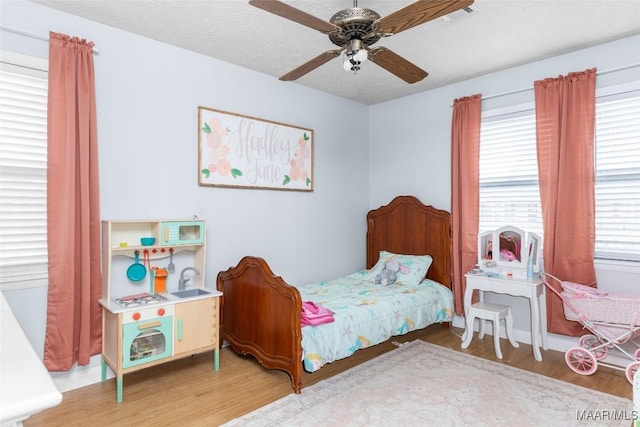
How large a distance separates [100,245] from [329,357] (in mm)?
1927

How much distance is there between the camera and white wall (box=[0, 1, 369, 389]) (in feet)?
9.29

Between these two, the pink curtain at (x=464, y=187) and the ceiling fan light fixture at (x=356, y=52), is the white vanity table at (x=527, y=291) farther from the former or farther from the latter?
the ceiling fan light fixture at (x=356, y=52)

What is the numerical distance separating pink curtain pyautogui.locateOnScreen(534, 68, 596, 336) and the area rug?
0.92 m

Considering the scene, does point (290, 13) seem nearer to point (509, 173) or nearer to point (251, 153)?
point (251, 153)

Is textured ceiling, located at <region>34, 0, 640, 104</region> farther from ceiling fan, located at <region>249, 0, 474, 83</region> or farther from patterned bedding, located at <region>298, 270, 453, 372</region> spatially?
patterned bedding, located at <region>298, 270, 453, 372</region>

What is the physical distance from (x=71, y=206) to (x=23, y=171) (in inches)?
15.0

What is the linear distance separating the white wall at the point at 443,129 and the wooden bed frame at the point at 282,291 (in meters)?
0.27

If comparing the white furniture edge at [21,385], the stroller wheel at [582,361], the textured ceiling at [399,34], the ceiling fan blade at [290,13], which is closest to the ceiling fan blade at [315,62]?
the ceiling fan blade at [290,13]

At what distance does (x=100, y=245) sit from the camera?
2.82 metres

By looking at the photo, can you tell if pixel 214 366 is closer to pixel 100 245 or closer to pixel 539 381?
pixel 100 245

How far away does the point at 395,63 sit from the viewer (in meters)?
2.39

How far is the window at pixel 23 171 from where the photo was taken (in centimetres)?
249

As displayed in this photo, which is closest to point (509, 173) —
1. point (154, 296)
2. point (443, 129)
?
point (443, 129)

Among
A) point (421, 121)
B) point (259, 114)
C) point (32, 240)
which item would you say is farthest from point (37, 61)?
point (421, 121)
